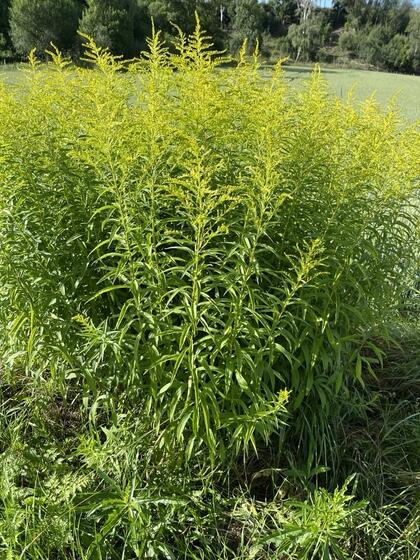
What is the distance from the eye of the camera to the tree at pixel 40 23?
40.0 metres

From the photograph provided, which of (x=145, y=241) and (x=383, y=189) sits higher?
(x=383, y=189)

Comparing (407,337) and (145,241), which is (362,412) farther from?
(145,241)

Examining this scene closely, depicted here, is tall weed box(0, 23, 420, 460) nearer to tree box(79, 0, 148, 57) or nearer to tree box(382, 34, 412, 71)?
tree box(79, 0, 148, 57)

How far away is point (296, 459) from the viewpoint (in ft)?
8.79

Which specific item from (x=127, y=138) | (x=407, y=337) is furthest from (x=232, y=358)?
(x=407, y=337)

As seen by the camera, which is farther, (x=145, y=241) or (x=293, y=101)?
(x=293, y=101)

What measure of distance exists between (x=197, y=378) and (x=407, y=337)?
2412 millimetres

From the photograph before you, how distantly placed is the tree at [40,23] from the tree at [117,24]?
3.02 meters

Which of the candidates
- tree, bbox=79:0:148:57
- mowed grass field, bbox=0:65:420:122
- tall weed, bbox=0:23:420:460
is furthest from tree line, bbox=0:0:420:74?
tall weed, bbox=0:23:420:460

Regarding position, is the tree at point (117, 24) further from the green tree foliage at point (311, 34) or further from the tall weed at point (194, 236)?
the green tree foliage at point (311, 34)

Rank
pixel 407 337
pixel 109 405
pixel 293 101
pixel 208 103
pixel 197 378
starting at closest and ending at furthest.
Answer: pixel 197 378 < pixel 208 103 < pixel 109 405 < pixel 293 101 < pixel 407 337

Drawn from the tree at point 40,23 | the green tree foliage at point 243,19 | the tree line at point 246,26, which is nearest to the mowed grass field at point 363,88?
the tree line at point 246,26

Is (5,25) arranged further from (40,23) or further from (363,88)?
(363,88)

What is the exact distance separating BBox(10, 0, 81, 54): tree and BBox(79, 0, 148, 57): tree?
302 centimetres
